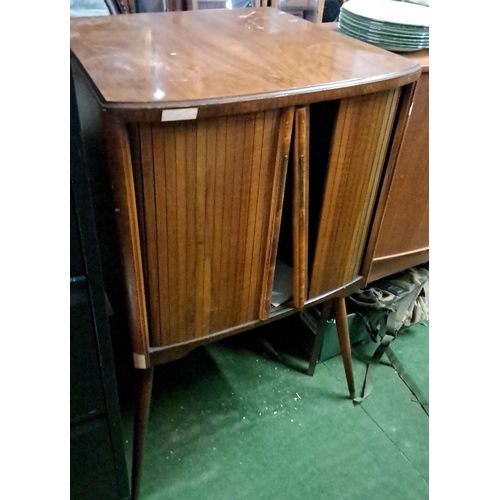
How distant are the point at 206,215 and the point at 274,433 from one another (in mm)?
701

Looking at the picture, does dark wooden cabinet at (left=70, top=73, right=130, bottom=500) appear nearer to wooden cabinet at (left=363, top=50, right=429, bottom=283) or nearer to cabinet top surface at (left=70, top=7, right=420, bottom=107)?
cabinet top surface at (left=70, top=7, right=420, bottom=107)

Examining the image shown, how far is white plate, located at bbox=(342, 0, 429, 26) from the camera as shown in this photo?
3.49 feet

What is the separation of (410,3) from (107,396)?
1.12 m

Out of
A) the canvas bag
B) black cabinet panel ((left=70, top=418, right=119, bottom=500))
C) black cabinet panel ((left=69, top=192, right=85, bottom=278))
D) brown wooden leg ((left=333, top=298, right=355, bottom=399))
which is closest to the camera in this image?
black cabinet panel ((left=69, top=192, right=85, bottom=278))

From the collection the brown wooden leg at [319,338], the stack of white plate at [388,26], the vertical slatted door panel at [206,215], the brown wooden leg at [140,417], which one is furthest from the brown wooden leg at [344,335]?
the stack of white plate at [388,26]

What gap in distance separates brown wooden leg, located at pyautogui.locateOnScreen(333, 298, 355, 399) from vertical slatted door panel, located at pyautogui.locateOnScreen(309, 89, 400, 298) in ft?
0.37

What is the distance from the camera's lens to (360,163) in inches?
35.9

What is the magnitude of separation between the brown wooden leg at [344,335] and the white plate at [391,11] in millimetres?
637

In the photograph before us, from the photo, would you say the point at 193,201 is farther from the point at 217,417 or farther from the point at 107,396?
the point at 217,417

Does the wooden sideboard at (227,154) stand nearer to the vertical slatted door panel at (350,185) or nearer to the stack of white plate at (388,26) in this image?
the vertical slatted door panel at (350,185)

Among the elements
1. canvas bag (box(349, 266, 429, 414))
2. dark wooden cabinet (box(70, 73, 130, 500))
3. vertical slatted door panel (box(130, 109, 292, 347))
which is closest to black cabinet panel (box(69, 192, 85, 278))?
dark wooden cabinet (box(70, 73, 130, 500))

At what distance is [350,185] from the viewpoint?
3.04 feet

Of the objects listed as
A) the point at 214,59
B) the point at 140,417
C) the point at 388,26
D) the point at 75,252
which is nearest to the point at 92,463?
the point at 140,417
